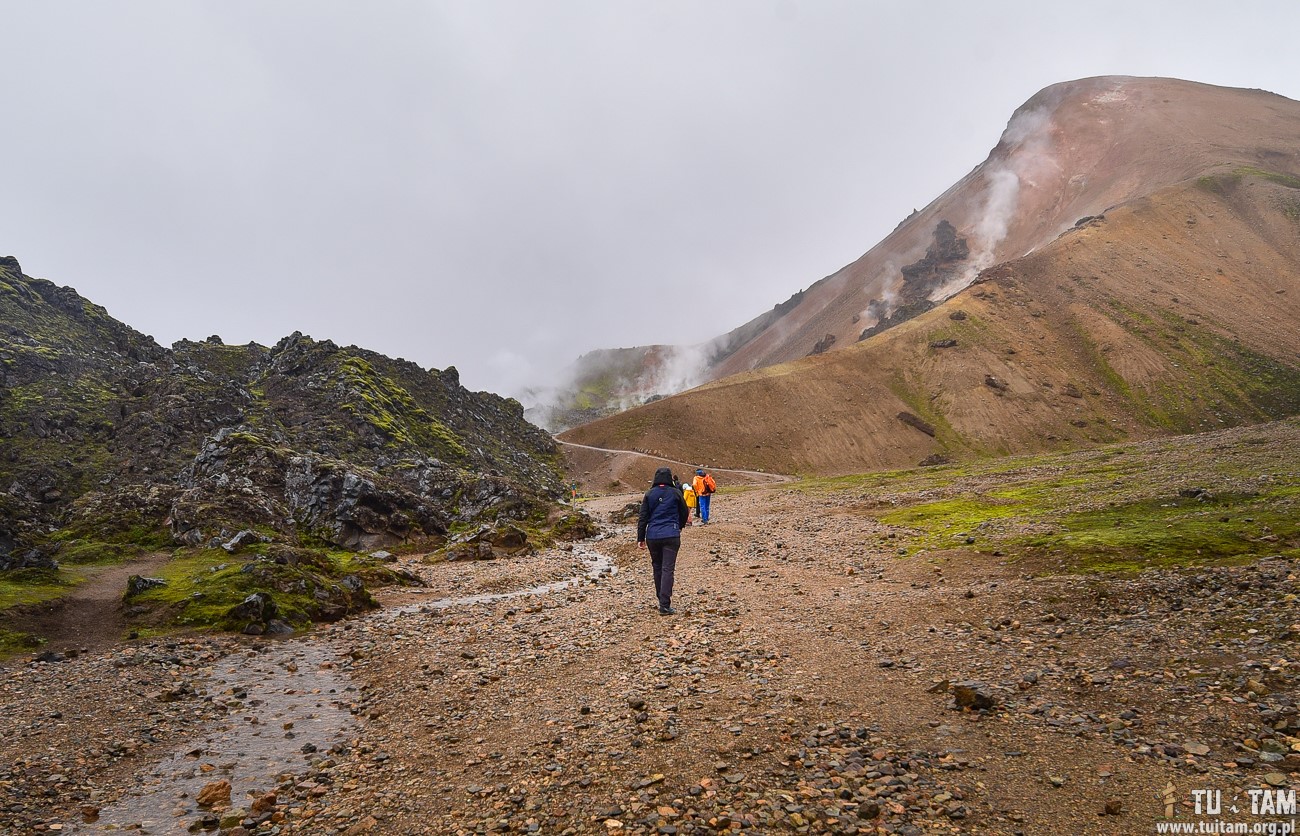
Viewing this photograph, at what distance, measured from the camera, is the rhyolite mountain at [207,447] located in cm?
3075

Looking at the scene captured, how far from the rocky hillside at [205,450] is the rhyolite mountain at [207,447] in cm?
12

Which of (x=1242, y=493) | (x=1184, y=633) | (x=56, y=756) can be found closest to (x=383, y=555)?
(x=56, y=756)

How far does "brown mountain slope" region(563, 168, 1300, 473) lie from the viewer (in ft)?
377

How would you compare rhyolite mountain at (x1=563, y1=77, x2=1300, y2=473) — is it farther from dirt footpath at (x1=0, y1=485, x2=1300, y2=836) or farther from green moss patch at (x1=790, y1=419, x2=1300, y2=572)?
dirt footpath at (x1=0, y1=485, x2=1300, y2=836)

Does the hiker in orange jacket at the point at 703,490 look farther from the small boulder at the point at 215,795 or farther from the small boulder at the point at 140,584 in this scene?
the small boulder at the point at 215,795

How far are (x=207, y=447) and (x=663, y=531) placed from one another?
3674cm

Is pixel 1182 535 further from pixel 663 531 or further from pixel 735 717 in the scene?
pixel 735 717

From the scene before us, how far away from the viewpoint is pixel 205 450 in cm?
4003

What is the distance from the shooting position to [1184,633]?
11164mm

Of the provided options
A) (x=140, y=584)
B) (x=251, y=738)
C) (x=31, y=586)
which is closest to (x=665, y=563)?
(x=251, y=738)

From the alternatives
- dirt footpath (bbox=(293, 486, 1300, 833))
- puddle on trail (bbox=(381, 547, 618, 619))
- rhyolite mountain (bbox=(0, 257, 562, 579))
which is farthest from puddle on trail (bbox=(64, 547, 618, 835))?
rhyolite mountain (bbox=(0, 257, 562, 579))

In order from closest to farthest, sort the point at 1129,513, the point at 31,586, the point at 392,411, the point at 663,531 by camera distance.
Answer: the point at 663,531 → the point at 31,586 → the point at 1129,513 → the point at 392,411

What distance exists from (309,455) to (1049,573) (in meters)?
41.3

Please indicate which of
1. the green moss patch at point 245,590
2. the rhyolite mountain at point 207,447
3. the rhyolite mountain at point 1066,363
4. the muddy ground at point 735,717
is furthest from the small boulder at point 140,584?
the rhyolite mountain at point 1066,363
